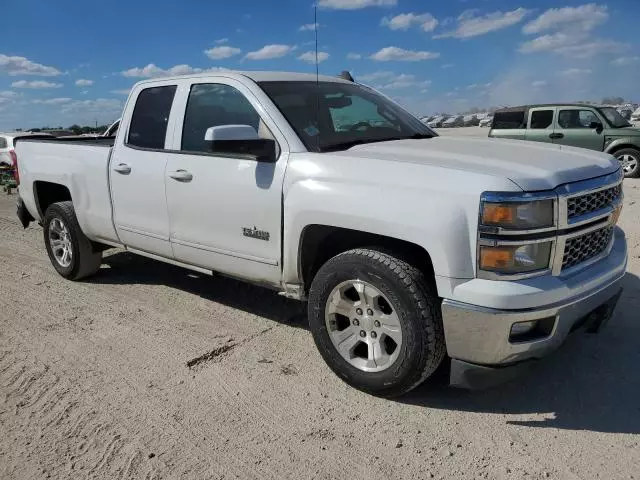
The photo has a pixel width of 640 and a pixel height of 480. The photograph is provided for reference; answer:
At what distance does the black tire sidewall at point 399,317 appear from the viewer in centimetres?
292

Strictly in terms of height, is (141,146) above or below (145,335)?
above

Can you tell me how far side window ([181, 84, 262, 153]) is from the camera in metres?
3.85

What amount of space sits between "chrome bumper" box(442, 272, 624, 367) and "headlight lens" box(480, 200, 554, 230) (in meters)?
0.40

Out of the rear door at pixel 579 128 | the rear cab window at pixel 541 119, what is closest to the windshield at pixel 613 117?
the rear door at pixel 579 128

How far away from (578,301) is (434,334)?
74 cm

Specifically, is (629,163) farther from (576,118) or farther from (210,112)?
(210,112)

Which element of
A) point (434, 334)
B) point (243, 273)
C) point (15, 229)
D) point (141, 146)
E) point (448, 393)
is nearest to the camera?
point (434, 334)

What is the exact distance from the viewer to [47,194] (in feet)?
19.4

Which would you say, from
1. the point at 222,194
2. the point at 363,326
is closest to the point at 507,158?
the point at 363,326

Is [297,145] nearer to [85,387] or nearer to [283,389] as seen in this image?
[283,389]

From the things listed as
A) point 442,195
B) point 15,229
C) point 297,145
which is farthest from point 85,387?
point 15,229

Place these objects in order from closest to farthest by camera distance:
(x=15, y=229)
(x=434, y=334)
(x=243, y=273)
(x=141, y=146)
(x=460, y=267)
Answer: (x=460, y=267) → (x=434, y=334) → (x=243, y=273) → (x=141, y=146) → (x=15, y=229)

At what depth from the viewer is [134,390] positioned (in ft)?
11.0

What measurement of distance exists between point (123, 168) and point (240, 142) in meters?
1.65
